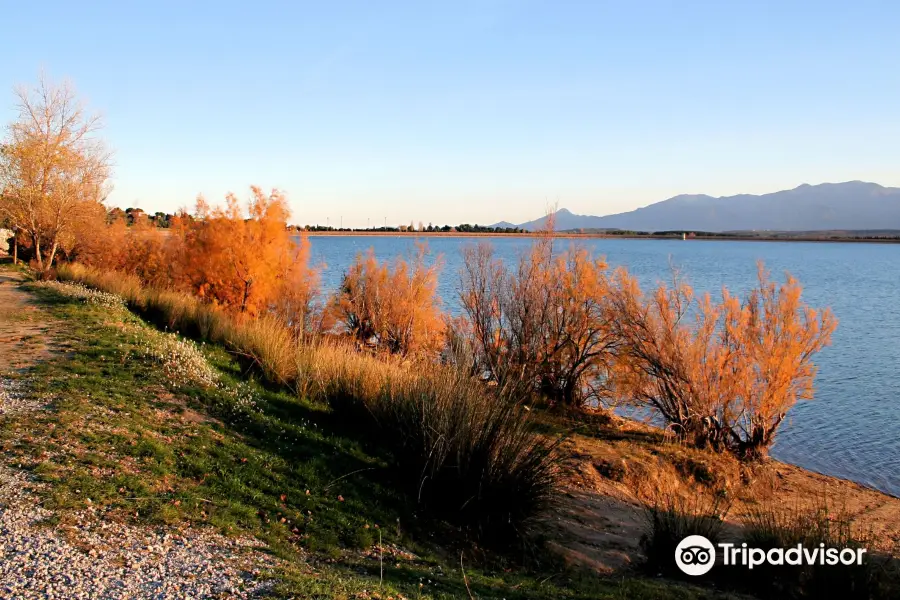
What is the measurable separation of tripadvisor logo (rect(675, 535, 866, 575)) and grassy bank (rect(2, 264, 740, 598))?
701 mm

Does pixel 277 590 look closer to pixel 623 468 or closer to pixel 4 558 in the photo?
pixel 4 558

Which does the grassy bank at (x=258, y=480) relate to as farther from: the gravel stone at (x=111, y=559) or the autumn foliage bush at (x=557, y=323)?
the autumn foliage bush at (x=557, y=323)

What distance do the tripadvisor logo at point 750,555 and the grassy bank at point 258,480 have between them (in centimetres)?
70

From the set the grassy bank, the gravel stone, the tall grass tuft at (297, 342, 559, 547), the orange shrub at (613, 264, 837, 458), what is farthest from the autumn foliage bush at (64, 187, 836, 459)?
the gravel stone

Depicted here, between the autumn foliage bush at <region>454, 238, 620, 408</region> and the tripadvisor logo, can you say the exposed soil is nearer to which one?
the tripadvisor logo

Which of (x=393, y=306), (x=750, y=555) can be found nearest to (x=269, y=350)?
(x=750, y=555)

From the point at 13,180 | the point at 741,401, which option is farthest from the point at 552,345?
the point at 13,180

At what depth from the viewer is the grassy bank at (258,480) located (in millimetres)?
5957

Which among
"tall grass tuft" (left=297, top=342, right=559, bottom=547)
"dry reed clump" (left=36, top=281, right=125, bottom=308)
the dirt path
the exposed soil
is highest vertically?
"dry reed clump" (left=36, top=281, right=125, bottom=308)

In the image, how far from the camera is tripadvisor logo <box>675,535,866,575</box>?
22.0 feet

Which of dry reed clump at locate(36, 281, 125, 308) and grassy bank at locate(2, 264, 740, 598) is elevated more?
dry reed clump at locate(36, 281, 125, 308)

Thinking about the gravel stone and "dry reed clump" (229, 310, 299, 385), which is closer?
the gravel stone

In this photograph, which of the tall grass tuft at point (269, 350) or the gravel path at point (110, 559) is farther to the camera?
the tall grass tuft at point (269, 350)

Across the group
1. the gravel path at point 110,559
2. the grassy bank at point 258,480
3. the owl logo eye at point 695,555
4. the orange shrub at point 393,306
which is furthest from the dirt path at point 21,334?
the owl logo eye at point 695,555
